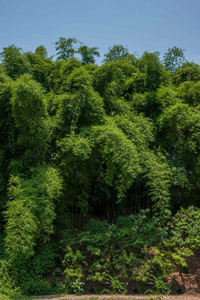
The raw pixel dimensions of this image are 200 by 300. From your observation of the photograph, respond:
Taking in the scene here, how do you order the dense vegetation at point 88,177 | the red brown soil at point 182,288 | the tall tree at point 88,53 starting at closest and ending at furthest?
the red brown soil at point 182,288
the dense vegetation at point 88,177
the tall tree at point 88,53

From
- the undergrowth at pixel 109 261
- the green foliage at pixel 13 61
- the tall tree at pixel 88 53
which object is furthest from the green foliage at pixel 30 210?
the tall tree at pixel 88 53

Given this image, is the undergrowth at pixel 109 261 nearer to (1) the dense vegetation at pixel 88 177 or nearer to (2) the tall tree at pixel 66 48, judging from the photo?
(1) the dense vegetation at pixel 88 177

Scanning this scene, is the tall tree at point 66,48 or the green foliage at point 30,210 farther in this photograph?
the tall tree at point 66,48

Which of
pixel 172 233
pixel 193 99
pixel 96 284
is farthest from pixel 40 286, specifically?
pixel 193 99

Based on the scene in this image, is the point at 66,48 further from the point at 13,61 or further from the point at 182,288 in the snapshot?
the point at 182,288

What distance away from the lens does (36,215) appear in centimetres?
660

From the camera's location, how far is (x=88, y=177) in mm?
8383

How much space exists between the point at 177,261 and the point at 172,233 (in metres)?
0.84

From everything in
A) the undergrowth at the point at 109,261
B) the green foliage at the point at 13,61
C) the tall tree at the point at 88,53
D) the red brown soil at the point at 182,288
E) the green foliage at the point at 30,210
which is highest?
the tall tree at the point at 88,53

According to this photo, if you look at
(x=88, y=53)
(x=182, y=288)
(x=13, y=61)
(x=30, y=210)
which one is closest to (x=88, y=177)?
(x=30, y=210)

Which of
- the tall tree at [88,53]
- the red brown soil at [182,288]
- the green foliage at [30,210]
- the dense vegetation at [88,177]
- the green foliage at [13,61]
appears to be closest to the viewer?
the green foliage at [30,210]

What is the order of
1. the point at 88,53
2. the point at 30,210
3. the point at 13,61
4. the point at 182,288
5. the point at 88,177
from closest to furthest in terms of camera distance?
the point at 30,210 → the point at 182,288 → the point at 88,177 → the point at 13,61 → the point at 88,53

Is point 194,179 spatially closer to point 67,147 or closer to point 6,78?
point 67,147

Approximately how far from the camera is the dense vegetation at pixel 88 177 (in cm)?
695
